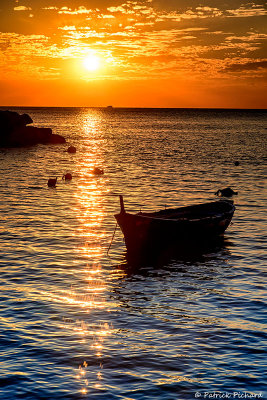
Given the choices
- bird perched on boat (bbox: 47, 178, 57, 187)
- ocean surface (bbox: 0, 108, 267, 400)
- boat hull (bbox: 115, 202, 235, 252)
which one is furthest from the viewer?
bird perched on boat (bbox: 47, 178, 57, 187)

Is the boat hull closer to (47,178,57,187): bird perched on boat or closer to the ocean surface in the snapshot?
the ocean surface

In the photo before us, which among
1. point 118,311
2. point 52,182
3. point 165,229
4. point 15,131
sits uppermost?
point 15,131

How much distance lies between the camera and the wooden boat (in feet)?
83.4

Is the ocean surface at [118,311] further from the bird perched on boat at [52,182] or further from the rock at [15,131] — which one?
the rock at [15,131]

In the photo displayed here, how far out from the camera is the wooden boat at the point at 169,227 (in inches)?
1001

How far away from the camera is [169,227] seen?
26.8 metres

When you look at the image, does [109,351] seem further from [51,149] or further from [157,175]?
[51,149]

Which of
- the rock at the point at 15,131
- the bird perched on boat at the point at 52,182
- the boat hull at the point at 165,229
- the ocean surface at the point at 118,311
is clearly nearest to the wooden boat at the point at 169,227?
the boat hull at the point at 165,229

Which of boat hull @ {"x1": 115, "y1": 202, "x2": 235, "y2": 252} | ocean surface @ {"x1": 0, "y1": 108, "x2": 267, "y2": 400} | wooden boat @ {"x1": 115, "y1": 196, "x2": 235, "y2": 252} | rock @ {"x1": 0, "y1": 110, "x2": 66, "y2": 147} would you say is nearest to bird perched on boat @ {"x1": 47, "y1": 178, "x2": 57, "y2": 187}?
ocean surface @ {"x1": 0, "y1": 108, "x2": 267, "y2": 400}

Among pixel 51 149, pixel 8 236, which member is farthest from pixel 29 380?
pixel 51 149

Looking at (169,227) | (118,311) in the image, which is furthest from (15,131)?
(118,311)

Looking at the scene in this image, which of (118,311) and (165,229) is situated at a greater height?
(165,229)

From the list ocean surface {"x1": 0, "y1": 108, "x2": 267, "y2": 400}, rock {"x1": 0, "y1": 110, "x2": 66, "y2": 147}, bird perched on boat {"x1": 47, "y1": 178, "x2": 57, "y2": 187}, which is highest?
rock {"x1": 0, "y1": 110, "x2": 66, "y2": 147}

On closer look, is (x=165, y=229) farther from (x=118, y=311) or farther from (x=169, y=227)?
(x=118, y=311)
